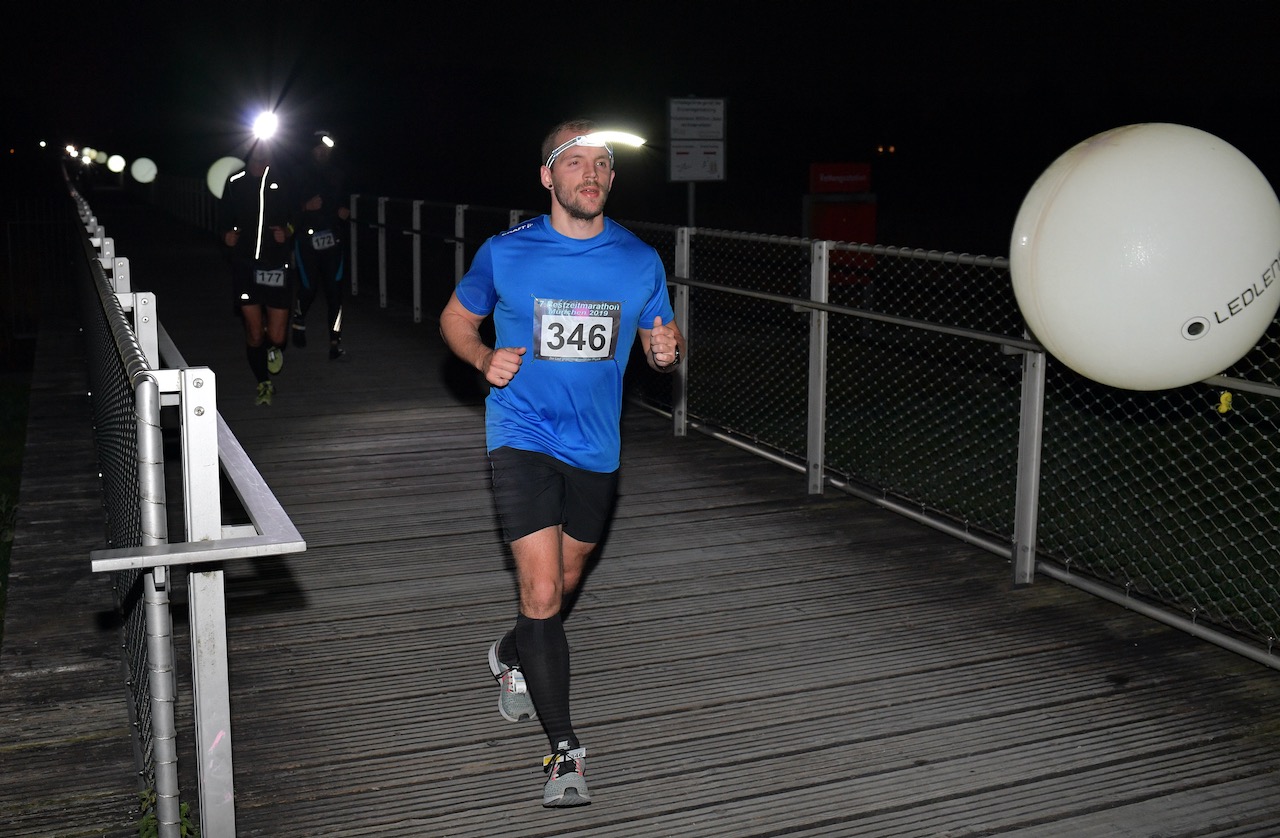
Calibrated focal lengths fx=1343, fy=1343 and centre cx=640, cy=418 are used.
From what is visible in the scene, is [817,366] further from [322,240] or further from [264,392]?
[322,240]

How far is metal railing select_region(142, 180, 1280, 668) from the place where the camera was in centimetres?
573

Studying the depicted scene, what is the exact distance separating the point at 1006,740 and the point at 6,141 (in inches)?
2565

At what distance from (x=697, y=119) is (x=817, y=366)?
25.2 ft

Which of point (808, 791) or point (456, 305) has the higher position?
point (456, 305)

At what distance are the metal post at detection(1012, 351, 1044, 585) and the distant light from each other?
21.4 ft

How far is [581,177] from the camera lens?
397 centimetres

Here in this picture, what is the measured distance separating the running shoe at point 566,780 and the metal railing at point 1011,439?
2566mm

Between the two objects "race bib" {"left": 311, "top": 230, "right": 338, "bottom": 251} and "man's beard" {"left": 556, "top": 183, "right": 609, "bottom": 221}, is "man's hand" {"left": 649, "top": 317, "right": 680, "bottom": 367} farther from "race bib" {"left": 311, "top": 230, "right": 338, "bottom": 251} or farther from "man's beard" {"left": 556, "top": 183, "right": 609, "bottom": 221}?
"race bib" {"left": 311, "top": 230, "right": 338, "bottom": 251}

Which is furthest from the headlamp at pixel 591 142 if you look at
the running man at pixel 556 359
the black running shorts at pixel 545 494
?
the black running shorts at pixel 545 494

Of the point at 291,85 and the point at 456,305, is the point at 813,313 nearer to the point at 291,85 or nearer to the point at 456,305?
the point at 456,305

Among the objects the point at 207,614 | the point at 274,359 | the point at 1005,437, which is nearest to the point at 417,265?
the point at 274,359

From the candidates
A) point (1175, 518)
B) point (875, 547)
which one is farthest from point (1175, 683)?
point (1175, 518)

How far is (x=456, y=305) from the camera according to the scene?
4.14m

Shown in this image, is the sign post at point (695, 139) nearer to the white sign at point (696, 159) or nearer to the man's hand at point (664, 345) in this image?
the white sign at point (696, 159)
